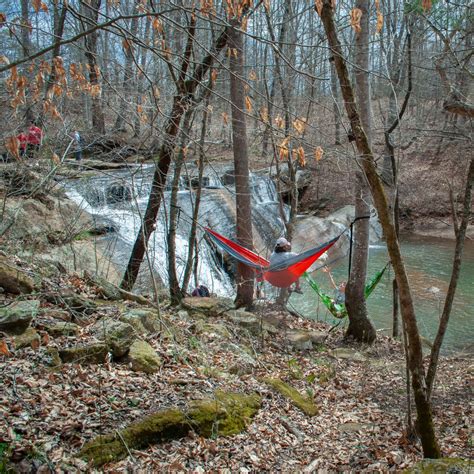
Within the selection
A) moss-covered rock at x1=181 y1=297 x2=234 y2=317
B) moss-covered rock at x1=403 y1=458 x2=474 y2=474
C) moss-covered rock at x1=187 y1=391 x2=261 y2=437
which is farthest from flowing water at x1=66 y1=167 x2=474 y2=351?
moss-covered rock at x1=403 y1=458 x2=474 y2=474

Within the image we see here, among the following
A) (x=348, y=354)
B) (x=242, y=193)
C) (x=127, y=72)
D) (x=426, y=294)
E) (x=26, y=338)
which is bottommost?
(x=426, y=294)

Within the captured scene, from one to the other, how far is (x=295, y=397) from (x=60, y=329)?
1652 mm

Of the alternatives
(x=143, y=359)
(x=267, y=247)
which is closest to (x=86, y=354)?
(x=143, y=359)

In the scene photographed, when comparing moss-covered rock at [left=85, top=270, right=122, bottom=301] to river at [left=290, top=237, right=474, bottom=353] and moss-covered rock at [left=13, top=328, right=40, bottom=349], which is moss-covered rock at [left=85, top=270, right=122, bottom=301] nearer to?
moss-covered rock at [left=13, top=328, right=40, bottom=349]

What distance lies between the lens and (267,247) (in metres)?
7.84

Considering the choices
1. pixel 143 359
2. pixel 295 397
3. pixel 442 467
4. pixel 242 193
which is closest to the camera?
pixel 442 467

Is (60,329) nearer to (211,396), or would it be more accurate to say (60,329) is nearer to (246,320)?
(211,396)

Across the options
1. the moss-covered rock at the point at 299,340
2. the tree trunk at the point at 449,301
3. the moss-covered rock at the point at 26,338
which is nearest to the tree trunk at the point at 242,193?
the moss-covered rock at the point at 299,340

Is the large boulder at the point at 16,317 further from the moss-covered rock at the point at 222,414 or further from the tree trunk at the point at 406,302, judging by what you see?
the tree trunk at the point at 406,302

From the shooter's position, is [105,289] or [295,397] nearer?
[295,397]

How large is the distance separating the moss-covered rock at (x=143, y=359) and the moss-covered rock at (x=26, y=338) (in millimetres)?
561

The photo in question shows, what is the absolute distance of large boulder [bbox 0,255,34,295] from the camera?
10.6 ft

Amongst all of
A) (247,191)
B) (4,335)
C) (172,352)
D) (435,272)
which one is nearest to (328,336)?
(247,191)

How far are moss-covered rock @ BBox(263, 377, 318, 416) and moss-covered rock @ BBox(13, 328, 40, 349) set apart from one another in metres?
1.58
